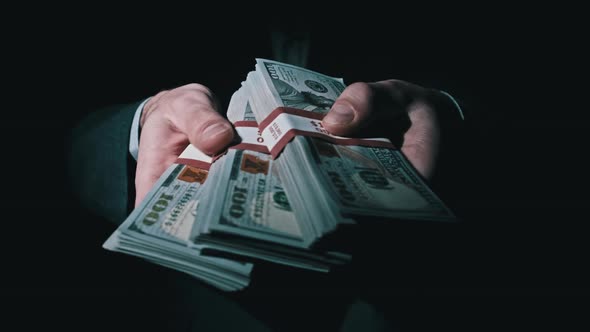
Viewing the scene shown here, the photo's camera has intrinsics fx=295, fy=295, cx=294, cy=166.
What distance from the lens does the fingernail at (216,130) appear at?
0.82 m

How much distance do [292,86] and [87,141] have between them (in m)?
0.94

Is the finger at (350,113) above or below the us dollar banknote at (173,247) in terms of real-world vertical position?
above

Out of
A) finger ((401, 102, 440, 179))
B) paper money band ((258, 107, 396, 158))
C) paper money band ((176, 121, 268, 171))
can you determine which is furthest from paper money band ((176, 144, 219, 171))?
finger ((401, 102, 440, 179))

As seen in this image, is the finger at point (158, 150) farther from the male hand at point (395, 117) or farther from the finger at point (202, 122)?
the male hand at point (395, 117)

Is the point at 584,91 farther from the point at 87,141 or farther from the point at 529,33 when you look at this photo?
the point at 87,141

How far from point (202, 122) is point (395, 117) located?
61 cm

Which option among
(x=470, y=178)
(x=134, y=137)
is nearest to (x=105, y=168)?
(x=134, y=137)

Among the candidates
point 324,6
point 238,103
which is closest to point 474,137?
point 238,103

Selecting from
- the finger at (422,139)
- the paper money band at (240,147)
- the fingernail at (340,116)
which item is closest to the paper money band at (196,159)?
the paper money band at (240,147)

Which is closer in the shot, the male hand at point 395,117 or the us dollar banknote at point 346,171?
the us dollar banknote at point 346,171

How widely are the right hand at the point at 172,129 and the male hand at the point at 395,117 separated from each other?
35 centimetres

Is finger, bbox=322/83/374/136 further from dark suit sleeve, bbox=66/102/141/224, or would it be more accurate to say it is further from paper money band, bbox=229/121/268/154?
dark suit sleeve, bbox=66/102/141/224

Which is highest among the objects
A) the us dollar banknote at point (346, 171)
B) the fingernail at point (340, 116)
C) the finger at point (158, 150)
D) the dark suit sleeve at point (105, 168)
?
the fingernail at point (340, 116)

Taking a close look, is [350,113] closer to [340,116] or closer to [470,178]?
[340,116]
